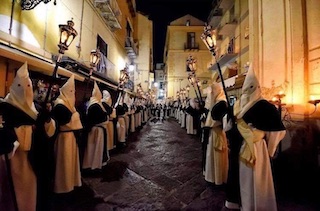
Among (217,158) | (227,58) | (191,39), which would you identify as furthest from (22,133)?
(191,39)

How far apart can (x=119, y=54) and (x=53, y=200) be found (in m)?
13.9

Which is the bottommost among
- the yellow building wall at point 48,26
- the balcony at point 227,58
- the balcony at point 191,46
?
the yellow building wall at point 48,26

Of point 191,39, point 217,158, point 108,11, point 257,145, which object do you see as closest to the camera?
point 257,145

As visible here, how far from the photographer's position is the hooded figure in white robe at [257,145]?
273 cm

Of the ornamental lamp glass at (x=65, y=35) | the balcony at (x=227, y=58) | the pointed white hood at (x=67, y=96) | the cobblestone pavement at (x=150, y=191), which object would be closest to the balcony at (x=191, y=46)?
the balcony at (x=227, y=58)

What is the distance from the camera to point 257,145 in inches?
111

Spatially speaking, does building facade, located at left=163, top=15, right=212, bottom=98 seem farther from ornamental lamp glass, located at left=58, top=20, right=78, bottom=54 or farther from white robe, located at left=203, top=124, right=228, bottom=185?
ornamental lamp glass, located at left=58, top=20, right=78, bottom=54

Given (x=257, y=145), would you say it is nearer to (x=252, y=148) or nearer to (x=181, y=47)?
(x=252, y=148)

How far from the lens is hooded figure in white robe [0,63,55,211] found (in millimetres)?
2625

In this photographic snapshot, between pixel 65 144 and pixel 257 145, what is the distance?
3279 millimetres

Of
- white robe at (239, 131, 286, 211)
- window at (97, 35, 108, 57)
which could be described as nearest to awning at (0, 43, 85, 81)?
white robe at (239, 131, 286, 211)

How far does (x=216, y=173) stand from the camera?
160 inches

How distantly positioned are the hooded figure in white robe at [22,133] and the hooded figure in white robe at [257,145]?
3091 millimetres

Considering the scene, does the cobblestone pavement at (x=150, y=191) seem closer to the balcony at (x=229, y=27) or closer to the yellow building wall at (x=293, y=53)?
the yellow building wall at (x=293, y=53)
